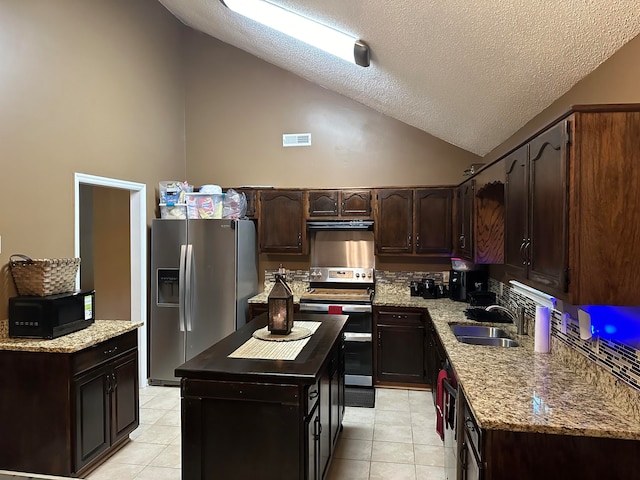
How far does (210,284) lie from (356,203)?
1.81 meters

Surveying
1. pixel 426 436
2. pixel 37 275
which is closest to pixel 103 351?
pixel 37 275

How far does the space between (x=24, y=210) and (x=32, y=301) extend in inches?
27.9

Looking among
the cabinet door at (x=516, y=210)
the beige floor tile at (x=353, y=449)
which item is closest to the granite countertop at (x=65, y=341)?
the beige floor tile at (x=353, y=449)

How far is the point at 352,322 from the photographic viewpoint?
433cm

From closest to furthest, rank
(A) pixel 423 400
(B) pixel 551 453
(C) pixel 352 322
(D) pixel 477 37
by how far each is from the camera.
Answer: (B) pixel 551 453 → (D) pixel 477 37 → (A) pixel 423 400 → (C) pixel 352 322

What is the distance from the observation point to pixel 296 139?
5.10 metres

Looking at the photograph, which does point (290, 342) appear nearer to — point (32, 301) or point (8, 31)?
point (32, 301)

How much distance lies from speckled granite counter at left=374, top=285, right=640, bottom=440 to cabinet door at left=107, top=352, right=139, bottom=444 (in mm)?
2313

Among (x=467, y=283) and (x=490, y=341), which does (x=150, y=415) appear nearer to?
(x=490, y=341)

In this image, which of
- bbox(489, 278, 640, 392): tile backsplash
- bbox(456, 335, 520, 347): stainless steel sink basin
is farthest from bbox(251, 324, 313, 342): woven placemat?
bbox(489, 278, 640, 392): tile backsplash

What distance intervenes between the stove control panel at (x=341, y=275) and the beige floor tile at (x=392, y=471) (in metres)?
2.23

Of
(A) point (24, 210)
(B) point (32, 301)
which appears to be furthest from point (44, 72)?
(B) point (32, 301)

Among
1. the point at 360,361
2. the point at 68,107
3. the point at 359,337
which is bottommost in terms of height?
the point at 360,361

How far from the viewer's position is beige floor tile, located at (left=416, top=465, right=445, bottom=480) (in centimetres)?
278
